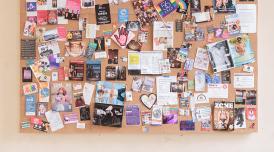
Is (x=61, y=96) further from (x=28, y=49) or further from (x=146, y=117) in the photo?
(x=146, y=117)

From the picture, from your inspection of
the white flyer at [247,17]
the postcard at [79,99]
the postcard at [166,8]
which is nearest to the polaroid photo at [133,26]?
the postcard at [166,8]

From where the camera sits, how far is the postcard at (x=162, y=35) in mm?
1979

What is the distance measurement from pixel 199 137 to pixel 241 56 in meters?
0.55

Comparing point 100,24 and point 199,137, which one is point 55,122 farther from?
point 199,137

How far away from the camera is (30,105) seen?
202 centimetres

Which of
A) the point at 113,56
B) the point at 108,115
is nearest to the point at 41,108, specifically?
the point at 108,115

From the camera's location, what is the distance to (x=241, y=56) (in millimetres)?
1967

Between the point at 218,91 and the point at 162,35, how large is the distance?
47 centimetres

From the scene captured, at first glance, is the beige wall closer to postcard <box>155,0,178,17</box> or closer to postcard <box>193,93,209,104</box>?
postcard <box>193,93,209,104</box>

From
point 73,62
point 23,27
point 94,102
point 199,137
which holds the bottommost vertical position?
point 199,137

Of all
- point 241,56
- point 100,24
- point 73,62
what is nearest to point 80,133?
point 73,62

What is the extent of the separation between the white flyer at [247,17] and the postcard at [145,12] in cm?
50

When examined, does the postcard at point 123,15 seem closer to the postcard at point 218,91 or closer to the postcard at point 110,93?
the postcard at point 110,93

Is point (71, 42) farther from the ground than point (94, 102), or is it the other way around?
point (71, 42)
